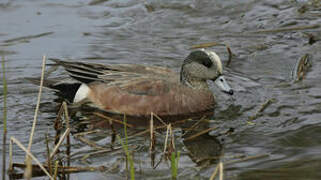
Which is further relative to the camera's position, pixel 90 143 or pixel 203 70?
pixel 203 70

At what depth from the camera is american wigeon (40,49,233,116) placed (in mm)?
6719

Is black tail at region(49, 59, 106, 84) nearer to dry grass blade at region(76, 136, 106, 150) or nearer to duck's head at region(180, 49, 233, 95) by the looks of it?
duck's head at region(180, 49, 233, 95)

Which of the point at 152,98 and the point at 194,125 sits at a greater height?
the point at 152,98

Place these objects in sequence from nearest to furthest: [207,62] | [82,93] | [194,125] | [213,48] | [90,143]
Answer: [90,143], [194,125], [207,62], [82,93], [213,48]

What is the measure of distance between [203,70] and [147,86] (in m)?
0.63

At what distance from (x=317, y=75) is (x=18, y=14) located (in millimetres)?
4735

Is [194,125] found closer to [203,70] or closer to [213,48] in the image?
[203,70]

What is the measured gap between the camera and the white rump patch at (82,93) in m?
7.03

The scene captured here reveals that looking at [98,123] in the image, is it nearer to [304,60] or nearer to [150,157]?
[150,157]

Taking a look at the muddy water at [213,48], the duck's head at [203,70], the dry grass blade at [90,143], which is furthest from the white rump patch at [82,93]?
the dry grass blade at [90,143]

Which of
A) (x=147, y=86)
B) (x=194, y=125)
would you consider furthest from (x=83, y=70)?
(x=194, y=125)

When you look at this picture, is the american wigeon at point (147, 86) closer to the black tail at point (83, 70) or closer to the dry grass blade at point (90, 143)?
the black tail at point (83, 70)

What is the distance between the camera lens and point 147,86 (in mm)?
6742

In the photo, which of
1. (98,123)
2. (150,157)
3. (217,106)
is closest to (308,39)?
(217,106)
